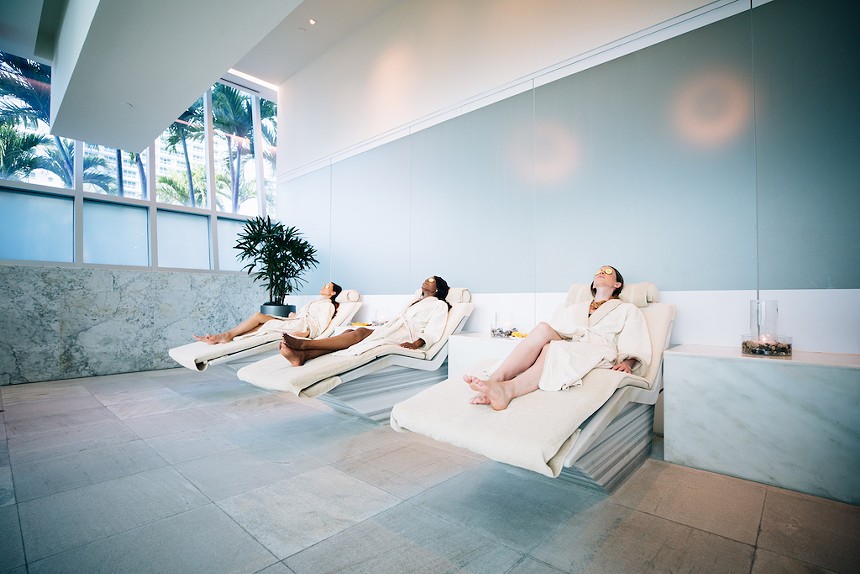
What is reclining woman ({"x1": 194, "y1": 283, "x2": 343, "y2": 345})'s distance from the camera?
4441 millimetres

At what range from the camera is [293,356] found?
9.69 feet

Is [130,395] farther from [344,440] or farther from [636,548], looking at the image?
[636,548]

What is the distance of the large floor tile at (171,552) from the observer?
4.75 feet

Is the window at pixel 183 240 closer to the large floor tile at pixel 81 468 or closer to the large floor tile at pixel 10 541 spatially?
the large floor tile at pixel 81 468

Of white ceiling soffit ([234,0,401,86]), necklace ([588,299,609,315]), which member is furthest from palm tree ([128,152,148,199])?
necklace ([588,299,609,315])

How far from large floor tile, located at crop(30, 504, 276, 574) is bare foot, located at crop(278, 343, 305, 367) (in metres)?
1.26

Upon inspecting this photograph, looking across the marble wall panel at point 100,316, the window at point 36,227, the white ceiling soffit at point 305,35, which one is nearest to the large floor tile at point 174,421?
the marble wall panel at point 100,316

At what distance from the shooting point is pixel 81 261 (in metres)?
5.60

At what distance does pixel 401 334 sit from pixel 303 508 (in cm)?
191

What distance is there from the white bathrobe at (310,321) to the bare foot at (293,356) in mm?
1559

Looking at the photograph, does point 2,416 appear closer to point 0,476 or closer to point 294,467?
point 0,476

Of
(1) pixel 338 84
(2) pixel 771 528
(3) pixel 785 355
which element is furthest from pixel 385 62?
(2) pixel 771 528

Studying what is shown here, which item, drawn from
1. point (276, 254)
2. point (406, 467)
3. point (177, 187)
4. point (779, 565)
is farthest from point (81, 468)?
point (177, 187)

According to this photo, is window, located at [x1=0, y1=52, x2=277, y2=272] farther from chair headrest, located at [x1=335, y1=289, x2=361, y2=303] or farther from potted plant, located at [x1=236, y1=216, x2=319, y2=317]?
chair headrest, located at [x1=335, y1=289, x2=361, y2=303]
